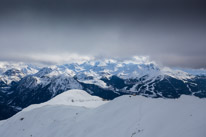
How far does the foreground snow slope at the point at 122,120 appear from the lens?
78.3ft

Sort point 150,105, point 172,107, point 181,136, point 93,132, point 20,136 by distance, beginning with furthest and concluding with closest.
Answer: point 20,136, point 150,105, point 93,132, point 172,107, point 181,136

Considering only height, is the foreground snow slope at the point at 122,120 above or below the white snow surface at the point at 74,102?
above

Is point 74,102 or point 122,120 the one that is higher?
point 122,120

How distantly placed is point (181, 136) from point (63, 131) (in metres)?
25.0

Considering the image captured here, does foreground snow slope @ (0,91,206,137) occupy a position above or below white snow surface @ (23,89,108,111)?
above

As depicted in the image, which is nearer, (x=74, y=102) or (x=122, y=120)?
(x=122, y=120)

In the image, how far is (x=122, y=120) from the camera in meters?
32.3

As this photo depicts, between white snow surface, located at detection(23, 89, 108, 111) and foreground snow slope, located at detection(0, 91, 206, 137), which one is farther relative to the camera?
white snow surface, located at detection(23, 89, 108, 111)

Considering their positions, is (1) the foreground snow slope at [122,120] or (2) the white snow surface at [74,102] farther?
(2) the white snow surface at [74,102]

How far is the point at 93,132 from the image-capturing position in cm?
3180

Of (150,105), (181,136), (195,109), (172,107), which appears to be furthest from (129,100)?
(181,136)

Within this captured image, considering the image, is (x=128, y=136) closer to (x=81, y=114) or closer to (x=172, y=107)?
(x=172, y=107)

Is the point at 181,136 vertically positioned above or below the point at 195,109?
below

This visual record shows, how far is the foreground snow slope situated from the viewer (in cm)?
2386
